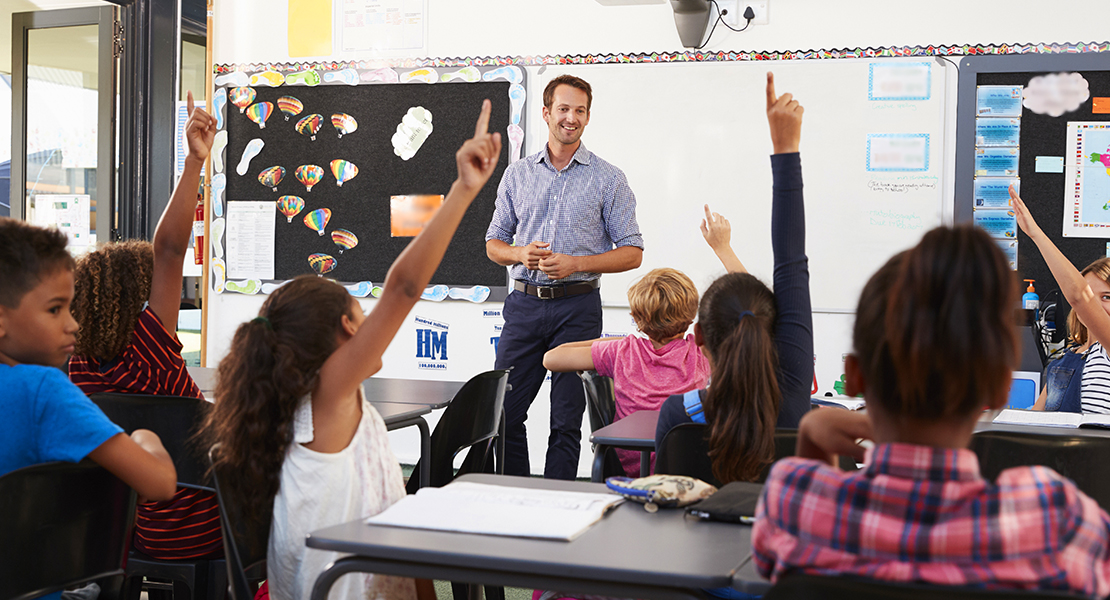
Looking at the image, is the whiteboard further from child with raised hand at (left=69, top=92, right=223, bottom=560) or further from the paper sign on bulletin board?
child with raised hand at (left=69, top=92, right=223, bottom=560)

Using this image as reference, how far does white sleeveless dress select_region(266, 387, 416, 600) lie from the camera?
148 centimetres

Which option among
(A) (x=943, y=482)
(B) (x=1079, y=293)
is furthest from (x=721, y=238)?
(A) (x=943, y=482)

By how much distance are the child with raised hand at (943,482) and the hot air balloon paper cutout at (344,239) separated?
13.6ft

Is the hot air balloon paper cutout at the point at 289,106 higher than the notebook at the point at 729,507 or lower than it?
higher

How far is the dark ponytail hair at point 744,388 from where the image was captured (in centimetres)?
169

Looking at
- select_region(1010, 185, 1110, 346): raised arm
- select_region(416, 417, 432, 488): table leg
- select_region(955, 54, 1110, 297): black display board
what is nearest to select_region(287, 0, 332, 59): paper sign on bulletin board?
select_region(416, 417, 432, 488): table leg

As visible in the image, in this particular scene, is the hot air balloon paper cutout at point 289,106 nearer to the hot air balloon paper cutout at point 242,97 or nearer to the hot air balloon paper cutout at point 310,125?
the hot air balloon paper cutout at point 310,125

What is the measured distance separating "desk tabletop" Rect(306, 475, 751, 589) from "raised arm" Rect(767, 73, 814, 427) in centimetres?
58

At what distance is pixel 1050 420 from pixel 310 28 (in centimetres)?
398

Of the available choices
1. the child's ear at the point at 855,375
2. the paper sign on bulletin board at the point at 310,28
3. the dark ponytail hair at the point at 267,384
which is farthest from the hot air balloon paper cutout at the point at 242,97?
the child's ear at the point at 855,375

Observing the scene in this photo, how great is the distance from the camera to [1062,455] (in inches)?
66.1

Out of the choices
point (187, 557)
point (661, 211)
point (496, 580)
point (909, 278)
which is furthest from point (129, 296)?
point (661, 211)

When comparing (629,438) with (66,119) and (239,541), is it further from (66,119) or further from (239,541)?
(66,119)

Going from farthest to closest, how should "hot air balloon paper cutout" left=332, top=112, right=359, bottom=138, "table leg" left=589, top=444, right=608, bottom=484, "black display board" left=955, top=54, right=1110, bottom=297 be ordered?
1. "hot air balloon paper cutout" left=332, top=112, right=359, bottom=138
2. "black display board" left=955, top=54, right=1110, bottom=297
3. "table leg" left=589, top=444, right=608, bottom=484
